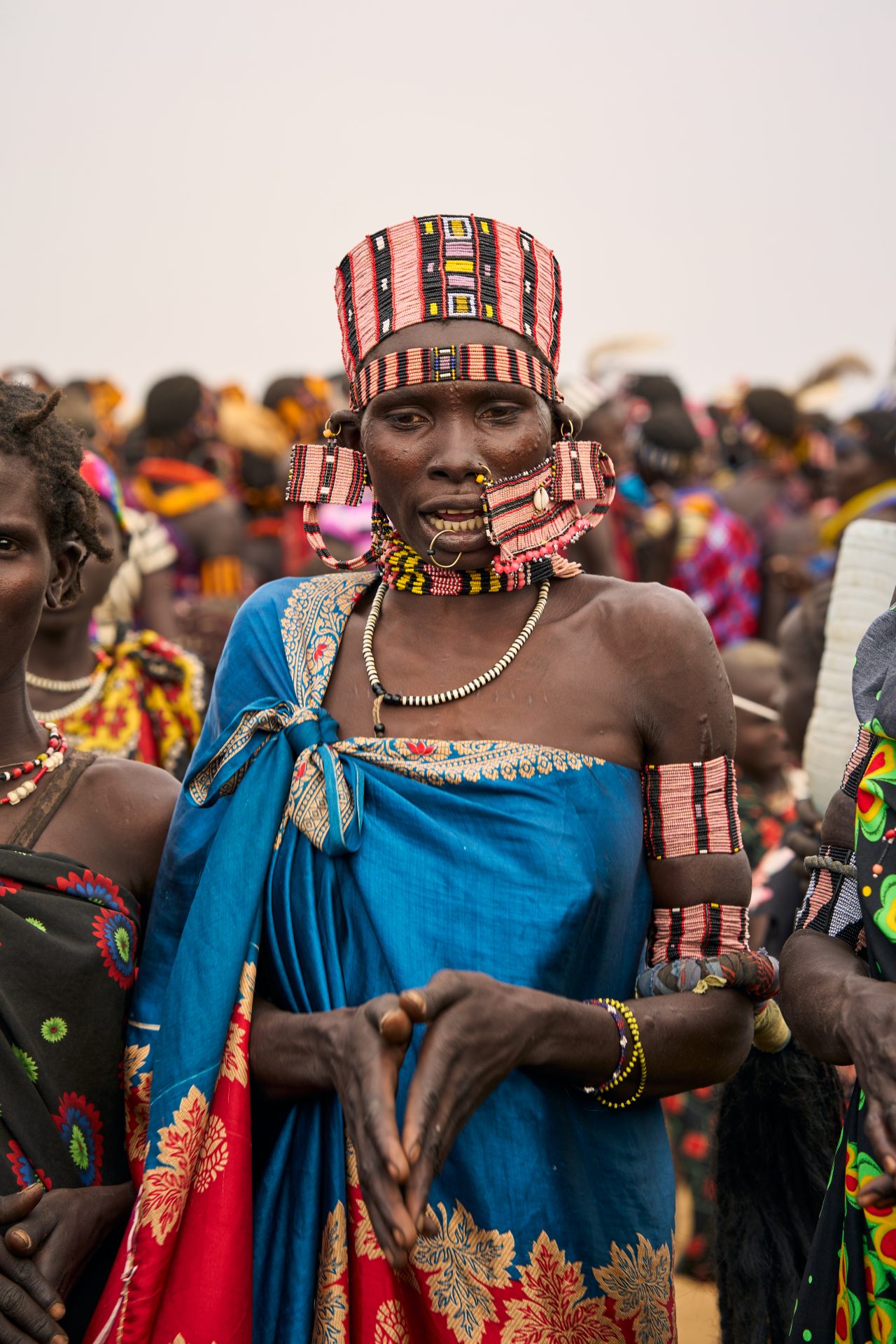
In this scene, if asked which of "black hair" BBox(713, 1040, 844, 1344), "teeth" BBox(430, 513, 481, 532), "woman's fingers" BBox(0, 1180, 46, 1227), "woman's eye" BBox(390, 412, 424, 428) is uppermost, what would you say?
"woman's eye" BBox(390, 412, 424, 428)

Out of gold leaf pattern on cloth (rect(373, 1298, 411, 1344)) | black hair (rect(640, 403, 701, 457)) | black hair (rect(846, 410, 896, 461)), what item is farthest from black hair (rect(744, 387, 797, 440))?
gold leaf pattern on cloth (rect(373, 1298, 411, 1344))

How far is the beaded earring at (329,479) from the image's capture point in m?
2.66

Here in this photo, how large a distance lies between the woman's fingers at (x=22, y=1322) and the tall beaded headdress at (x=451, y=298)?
1.61m

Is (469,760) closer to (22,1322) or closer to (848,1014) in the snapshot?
(848,1014)

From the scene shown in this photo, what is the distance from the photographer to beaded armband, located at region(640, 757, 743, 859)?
237cm

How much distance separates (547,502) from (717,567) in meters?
6.19

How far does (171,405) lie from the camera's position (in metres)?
8.90

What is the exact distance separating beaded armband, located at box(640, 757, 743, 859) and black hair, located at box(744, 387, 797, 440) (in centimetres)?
925

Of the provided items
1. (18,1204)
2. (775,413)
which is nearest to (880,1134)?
(18,1204)

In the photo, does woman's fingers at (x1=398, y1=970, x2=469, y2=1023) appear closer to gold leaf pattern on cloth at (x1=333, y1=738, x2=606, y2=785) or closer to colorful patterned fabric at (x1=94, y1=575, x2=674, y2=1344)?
colorful patterned fabric at (x1=94, y1=575, x2=674, y2=1344)

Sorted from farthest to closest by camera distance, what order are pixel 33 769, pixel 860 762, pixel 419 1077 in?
pixel 33 769
pixel 860 762
pixel 419 1077

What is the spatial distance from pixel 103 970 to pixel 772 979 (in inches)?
46.3

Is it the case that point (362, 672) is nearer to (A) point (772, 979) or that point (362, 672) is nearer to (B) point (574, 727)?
(B) point (574, 727)

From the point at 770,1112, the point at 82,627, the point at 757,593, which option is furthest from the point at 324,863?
the point at 757,593
